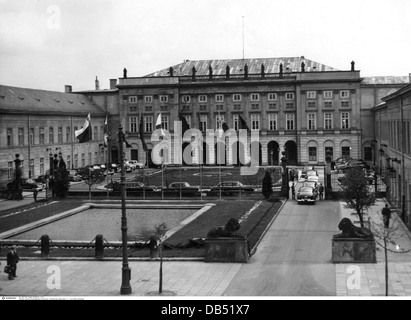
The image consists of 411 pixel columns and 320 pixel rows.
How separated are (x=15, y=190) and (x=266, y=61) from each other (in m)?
42.3

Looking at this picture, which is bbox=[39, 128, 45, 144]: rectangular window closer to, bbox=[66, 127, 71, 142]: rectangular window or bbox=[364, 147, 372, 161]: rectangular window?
bbox=[66, 127, 71, 142]: rectangular window

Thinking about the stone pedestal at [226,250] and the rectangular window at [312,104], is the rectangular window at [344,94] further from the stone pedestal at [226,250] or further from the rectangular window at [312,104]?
the stone pedestal at [226,250]

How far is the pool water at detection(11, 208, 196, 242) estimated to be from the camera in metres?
32.1

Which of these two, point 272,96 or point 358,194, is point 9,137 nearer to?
point 358,194

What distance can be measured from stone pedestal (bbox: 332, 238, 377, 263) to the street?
1.67 ft

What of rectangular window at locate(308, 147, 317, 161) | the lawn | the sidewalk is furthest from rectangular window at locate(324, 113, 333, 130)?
the sidewalk

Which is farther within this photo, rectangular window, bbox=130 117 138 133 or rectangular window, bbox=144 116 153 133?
rectangular window, bbox=130 117 138 133

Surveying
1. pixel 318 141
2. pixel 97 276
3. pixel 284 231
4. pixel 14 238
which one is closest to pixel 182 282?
pixel 97 276

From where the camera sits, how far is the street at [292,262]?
20578 mm

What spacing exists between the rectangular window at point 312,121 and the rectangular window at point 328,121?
117cm

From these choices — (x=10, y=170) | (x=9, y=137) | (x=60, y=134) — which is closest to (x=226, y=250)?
(x=10, y=170)

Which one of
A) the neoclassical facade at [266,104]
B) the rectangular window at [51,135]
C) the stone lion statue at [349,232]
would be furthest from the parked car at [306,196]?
the neoclassical facade at [266,104]

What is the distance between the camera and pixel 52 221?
120ft

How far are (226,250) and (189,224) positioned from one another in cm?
968
